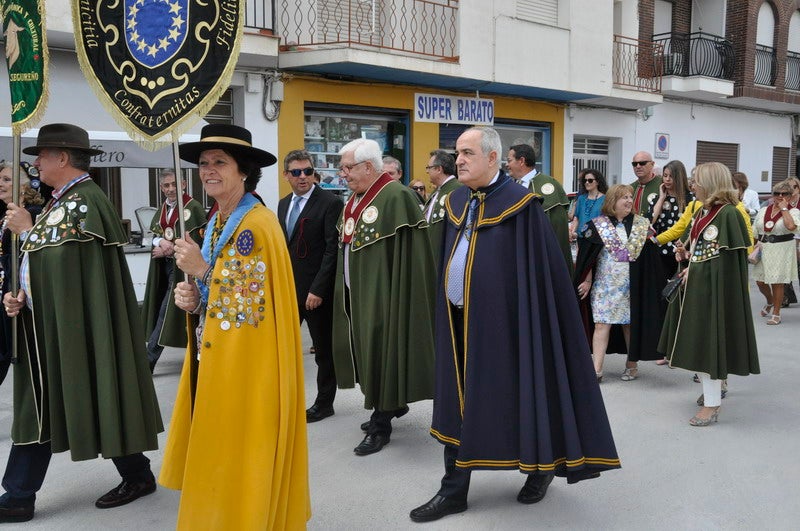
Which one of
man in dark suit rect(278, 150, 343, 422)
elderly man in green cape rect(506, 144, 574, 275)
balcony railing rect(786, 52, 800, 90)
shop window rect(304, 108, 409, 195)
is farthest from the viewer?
balcony railing rect(786, 52, 800, 90)

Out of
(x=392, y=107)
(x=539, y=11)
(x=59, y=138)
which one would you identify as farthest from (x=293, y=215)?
(x=539, y=11)

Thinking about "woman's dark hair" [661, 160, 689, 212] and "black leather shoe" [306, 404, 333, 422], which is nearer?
"black leather shoe" [306, 404, 333, 422]

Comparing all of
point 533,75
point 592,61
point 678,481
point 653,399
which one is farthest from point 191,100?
point 592,61

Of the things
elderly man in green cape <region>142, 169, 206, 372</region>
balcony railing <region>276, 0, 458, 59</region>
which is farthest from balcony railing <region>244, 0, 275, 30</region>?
elderly man in green cape <region>142, 169, 206, 372</region>

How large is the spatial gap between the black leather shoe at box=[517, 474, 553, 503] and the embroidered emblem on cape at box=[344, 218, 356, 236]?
2018 mm

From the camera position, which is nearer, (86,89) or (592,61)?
(86,89)

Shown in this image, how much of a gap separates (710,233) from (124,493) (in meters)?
4.36

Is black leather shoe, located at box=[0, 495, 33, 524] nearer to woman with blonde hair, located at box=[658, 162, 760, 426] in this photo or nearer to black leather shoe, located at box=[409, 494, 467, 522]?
black leather shoe, located at box=[409, 494, 467, 522]

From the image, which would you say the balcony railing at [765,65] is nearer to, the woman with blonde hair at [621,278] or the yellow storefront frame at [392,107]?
the yellow storefront frame at [392,107]

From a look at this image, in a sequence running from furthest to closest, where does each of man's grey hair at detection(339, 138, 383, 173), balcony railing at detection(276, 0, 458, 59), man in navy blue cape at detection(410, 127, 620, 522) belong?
balcony railing at detection(276, 0, 458, 59) → man's grey hair at detection(339, 138, 383, 173) → man in navy blue cape at detection(410, 127, 620, 522)

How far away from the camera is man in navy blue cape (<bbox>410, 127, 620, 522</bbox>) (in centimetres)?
400

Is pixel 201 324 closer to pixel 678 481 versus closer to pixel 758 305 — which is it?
pixel 678 481

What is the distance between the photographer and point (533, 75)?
16.6 m

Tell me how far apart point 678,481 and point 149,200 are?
10.3m
